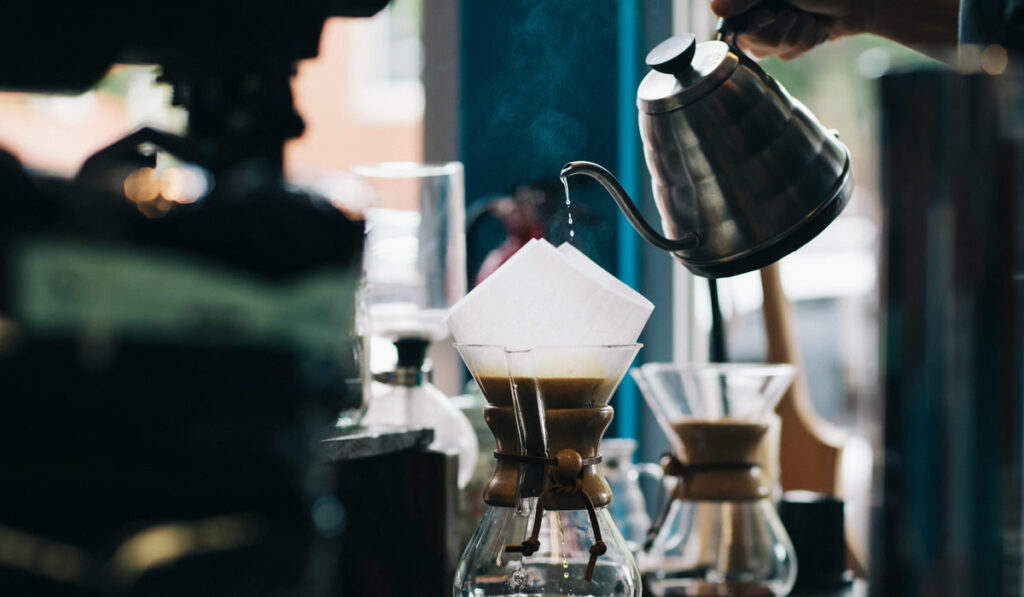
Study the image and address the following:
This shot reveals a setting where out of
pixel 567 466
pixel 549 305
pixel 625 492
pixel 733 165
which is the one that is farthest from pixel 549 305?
pixel 625 492

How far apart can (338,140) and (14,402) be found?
6242 millimetres

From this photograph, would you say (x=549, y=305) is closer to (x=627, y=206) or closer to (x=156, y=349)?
(x=627, y=206)

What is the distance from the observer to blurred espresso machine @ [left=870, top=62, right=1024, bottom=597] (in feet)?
0.77

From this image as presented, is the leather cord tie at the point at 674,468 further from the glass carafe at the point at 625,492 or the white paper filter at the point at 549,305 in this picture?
the white paper filter at the point at 549,305

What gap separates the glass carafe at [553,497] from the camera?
742mm

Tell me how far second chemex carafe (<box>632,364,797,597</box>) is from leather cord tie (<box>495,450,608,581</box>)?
32 cm

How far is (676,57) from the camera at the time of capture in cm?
89

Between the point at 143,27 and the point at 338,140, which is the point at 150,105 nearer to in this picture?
the point at 143,27

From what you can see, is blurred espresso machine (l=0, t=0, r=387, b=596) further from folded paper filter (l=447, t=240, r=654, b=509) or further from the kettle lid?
the kettle lid

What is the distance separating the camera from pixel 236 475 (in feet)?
1.40

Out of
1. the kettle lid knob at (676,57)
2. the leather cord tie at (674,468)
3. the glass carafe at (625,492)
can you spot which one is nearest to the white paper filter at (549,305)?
the kettle lid knob at (676,57)

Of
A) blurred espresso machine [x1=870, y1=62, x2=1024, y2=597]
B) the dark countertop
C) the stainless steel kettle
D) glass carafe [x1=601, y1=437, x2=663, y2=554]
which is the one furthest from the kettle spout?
blurred espresso machine [x1=870, y1=62, x2=1024, y2=597]

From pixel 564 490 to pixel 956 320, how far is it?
523 millimetres

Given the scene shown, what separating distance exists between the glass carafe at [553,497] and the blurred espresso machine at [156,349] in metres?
0.28
